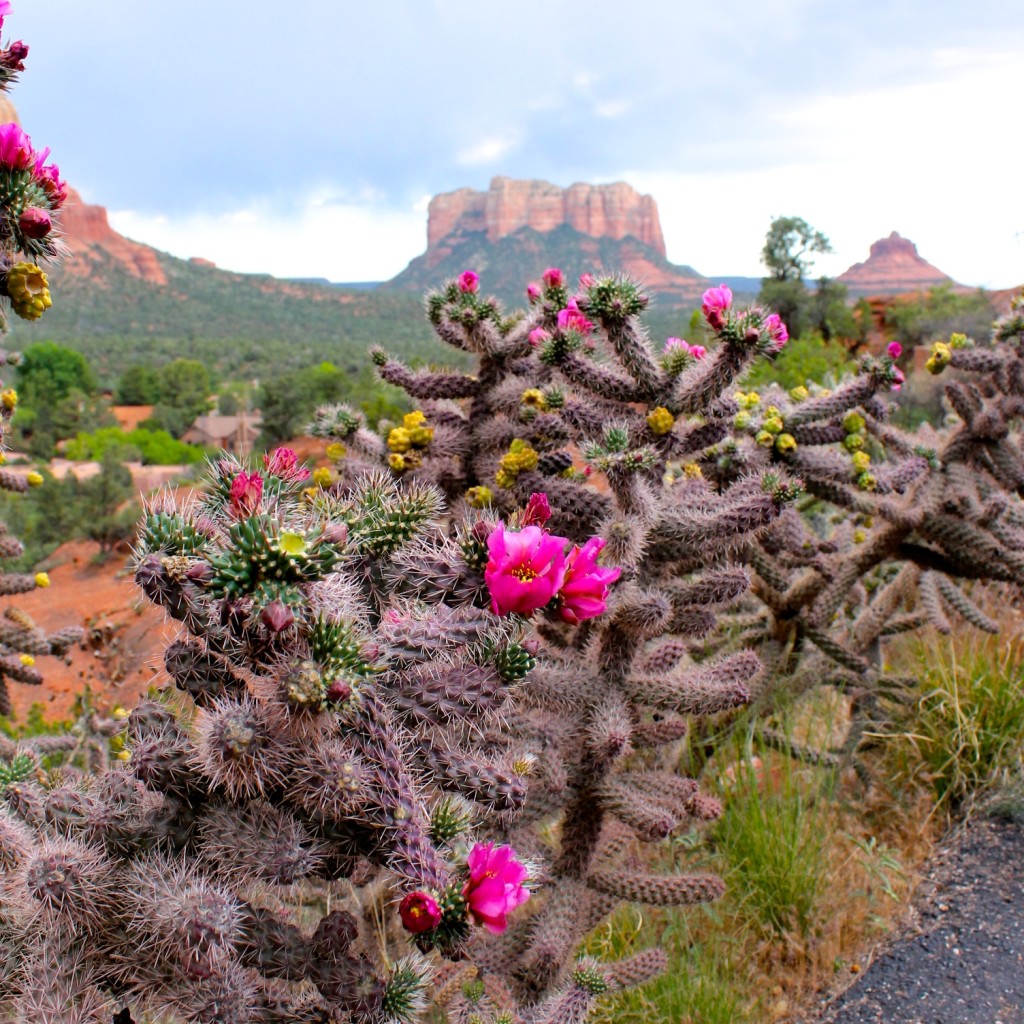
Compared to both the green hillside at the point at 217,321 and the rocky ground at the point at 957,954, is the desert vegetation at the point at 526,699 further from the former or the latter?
the green hillside at the point at 217,321

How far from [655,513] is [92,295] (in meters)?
67.7

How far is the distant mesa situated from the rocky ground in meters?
84.0

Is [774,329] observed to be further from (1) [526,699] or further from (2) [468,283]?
(1) [526,699]

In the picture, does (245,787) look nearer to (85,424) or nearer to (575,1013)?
(575,1013)

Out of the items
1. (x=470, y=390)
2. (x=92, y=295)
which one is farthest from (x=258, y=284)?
(x=470, y=390)

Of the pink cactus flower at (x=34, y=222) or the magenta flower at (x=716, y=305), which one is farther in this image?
the magenta flower at (x=716, y=305)

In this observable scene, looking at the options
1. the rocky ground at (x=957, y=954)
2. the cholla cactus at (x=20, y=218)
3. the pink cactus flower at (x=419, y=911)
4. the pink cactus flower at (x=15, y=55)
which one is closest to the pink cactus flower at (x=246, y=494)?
the cholla cactus at (x=20, y=218)

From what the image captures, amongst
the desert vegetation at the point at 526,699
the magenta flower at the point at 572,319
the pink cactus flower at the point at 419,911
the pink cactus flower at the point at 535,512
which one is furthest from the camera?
the magenta flower at the point at 572,319

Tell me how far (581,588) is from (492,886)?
0.57 m

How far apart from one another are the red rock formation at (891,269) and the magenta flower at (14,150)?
3682 inches

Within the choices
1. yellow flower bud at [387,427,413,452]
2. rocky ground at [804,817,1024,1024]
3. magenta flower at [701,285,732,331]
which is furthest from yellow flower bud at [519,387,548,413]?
rocky ground at [804,817,1024,1024]

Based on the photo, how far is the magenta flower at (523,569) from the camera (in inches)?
66.7

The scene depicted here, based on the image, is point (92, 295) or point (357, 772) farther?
point (92, 295)

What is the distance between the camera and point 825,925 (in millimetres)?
3701
